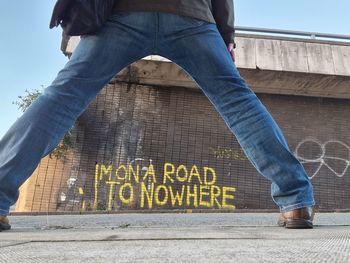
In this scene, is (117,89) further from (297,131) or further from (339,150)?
(339,150)

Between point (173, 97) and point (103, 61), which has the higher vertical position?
point (173, 97)

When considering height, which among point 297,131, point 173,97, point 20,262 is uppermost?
point 173,97

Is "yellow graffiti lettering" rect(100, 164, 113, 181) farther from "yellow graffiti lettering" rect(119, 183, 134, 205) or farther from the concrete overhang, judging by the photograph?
the concrete overhang

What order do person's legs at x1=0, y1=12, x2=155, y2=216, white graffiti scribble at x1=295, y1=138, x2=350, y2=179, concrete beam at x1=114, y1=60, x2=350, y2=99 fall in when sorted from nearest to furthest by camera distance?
person's legs at x1=0, y1=12, x2=155, y2=216 → concrete beam at x1=114, y1=60, x2=350, y2=99 → white graffiti scribble at x1=295, y1=138, x2=350, y2=179

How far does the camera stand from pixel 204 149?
9750mm

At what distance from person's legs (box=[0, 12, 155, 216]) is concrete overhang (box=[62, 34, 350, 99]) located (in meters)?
6.57

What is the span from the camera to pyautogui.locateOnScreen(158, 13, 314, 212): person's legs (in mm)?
2213

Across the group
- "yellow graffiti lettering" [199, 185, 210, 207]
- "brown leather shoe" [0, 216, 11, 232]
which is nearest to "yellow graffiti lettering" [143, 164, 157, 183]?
"yellow graffiti lettering" [199, 185, 210, 207]

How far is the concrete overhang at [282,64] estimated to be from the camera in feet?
29.0

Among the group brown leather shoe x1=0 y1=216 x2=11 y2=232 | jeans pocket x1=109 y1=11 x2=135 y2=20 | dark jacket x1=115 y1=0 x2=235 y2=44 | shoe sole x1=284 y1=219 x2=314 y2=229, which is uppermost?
dark jacket x1=115 y1=0 x2=235 y2=44

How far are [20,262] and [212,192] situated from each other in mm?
8547

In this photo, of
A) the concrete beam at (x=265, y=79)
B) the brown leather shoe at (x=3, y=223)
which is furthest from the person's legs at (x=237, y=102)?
the concrete beam at (x=265, y=79)

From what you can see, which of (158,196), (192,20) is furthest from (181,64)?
(158,196)

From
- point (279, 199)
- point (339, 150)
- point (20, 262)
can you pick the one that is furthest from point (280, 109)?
point (20, 262)
